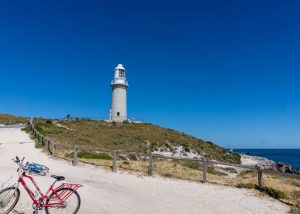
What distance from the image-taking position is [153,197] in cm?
990

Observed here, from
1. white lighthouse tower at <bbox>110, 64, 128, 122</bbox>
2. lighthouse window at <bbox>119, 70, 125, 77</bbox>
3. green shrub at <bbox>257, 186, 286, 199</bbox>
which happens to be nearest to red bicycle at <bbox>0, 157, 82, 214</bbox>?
green shrub at <bbox>257, 186, 286, 199</bbox>

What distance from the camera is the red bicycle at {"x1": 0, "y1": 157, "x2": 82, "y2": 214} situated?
674 centimetres

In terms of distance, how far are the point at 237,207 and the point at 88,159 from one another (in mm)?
12335

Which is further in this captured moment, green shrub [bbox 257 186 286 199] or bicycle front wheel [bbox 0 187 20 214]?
green shrub [bbox 257 186 286 199]

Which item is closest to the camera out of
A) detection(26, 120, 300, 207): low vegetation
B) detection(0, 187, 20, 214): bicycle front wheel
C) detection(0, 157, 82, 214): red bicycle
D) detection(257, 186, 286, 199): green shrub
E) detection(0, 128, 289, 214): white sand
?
detection(0, 157, 82, 214): red bicycle

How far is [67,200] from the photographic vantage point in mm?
6930

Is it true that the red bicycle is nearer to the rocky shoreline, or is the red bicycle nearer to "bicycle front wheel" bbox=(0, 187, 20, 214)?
"bicycle front wheel" bbox=(0, 187, 20, 214)

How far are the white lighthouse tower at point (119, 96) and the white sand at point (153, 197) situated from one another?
44.5 meters

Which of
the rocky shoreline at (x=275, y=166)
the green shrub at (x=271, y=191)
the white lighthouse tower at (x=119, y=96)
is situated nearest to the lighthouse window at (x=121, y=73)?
the white lighthouse tower at (x=119, y=96)

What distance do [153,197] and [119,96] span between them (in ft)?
162

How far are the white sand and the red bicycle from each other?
0.71m

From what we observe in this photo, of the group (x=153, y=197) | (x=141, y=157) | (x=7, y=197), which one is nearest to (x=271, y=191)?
(x=153, y=197)

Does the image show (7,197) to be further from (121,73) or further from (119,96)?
(121,73)

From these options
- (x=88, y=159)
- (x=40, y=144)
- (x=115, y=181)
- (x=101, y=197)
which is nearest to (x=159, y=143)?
(x=40, y=144)
